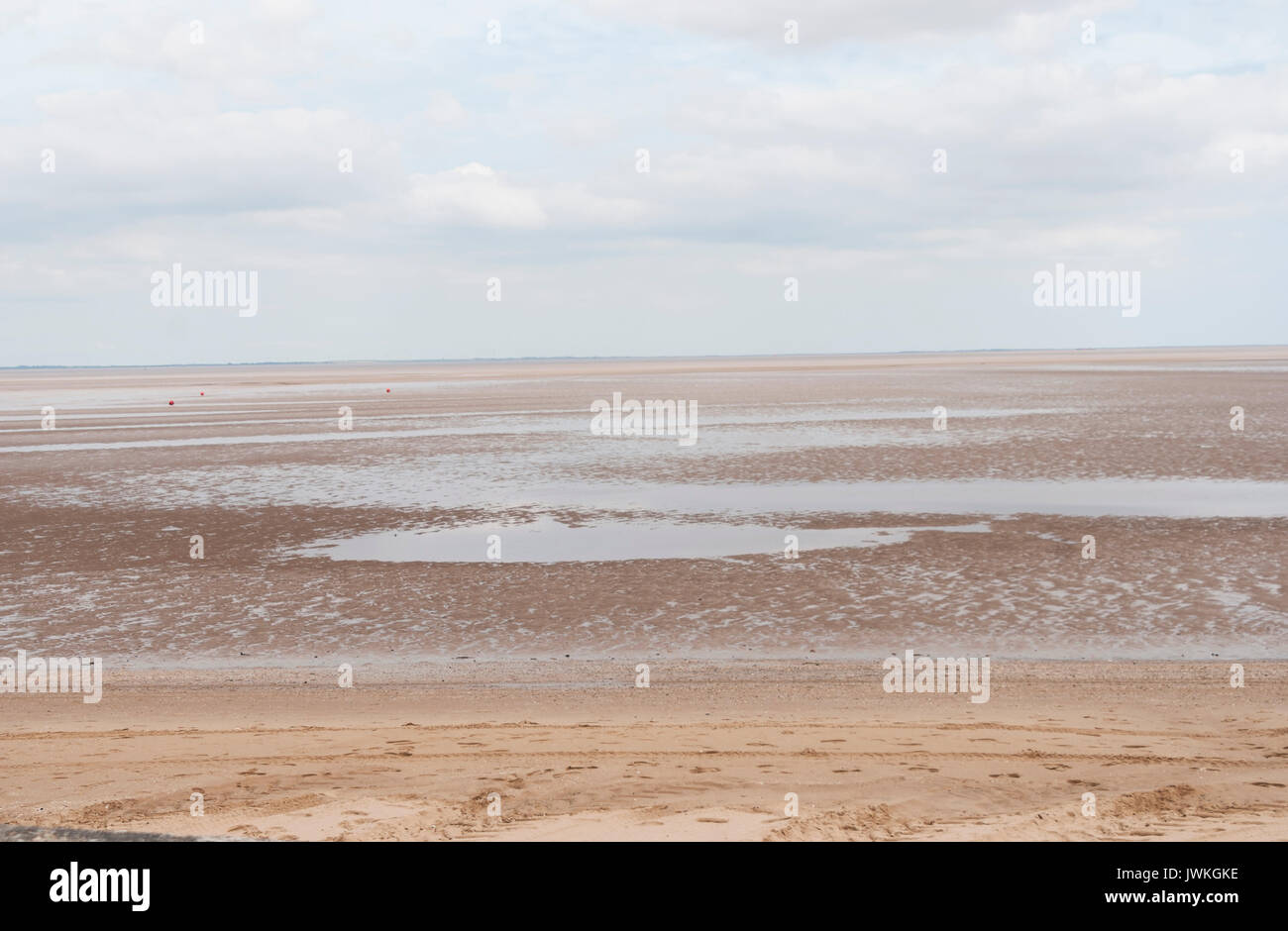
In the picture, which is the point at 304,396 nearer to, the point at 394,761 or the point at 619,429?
the point at 619,429

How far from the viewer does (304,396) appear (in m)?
80.1

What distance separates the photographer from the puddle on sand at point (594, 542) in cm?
1834

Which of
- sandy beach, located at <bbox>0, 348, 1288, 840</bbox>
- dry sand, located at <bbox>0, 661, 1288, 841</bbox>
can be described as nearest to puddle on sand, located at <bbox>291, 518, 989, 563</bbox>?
sandy beach, located at <bbox>0, 348, 1288, 840</bbox>

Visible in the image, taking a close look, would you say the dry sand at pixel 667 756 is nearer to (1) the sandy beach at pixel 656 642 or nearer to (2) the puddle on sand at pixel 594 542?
(1) the sandy beach at pixel 656 642

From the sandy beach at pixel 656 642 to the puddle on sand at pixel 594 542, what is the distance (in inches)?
4.7

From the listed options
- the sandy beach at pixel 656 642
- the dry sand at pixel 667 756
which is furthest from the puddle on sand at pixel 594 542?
the dry sand at pixel 667 756

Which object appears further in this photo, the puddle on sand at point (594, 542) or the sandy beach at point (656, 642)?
the puddle on sand at point (594, 542)

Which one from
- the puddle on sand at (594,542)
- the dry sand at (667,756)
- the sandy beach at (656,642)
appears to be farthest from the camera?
the puddle on sand at (594,542)

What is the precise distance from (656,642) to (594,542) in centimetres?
652

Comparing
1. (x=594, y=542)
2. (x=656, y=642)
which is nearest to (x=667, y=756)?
(x=656, y=642)

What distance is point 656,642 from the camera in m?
13.1

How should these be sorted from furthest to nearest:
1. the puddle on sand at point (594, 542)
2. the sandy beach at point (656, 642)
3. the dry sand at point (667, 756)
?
the puddle on sand at point (594, 542)
the sandy beach at point (656, 642)
the dry sand at point (667, 756)

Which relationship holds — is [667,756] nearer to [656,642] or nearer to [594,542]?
[656,642]
